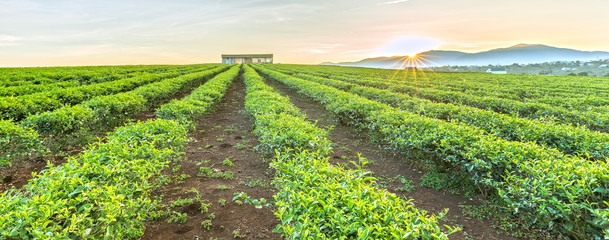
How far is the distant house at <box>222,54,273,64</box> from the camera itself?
107750 millimetres

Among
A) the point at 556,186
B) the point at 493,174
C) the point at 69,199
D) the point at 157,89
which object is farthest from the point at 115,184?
the point at 157,89

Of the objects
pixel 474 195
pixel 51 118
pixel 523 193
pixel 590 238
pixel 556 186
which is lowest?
pixel 474 195

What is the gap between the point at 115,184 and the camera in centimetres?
326

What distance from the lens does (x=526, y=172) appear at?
405cm

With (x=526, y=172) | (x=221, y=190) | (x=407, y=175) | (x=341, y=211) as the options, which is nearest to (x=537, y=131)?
(x=526, y=172)

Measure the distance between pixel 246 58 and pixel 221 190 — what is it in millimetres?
109636

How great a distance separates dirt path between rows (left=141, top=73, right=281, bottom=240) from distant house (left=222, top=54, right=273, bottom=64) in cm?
10495

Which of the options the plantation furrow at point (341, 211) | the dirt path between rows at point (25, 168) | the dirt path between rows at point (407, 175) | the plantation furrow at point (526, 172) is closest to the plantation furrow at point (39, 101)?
the dirt path between rows at point (25, 168)

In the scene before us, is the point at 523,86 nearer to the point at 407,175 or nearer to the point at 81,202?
the point at 407,175

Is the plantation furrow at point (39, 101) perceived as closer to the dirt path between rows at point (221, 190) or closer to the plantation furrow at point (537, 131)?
the dirt path between rows at point (221, 190)

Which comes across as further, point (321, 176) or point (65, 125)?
point (65, 125)

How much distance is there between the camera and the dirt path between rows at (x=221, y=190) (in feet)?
13.2

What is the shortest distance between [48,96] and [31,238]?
36.1ft

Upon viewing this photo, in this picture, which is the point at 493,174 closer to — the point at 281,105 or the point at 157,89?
the point at 281,105
